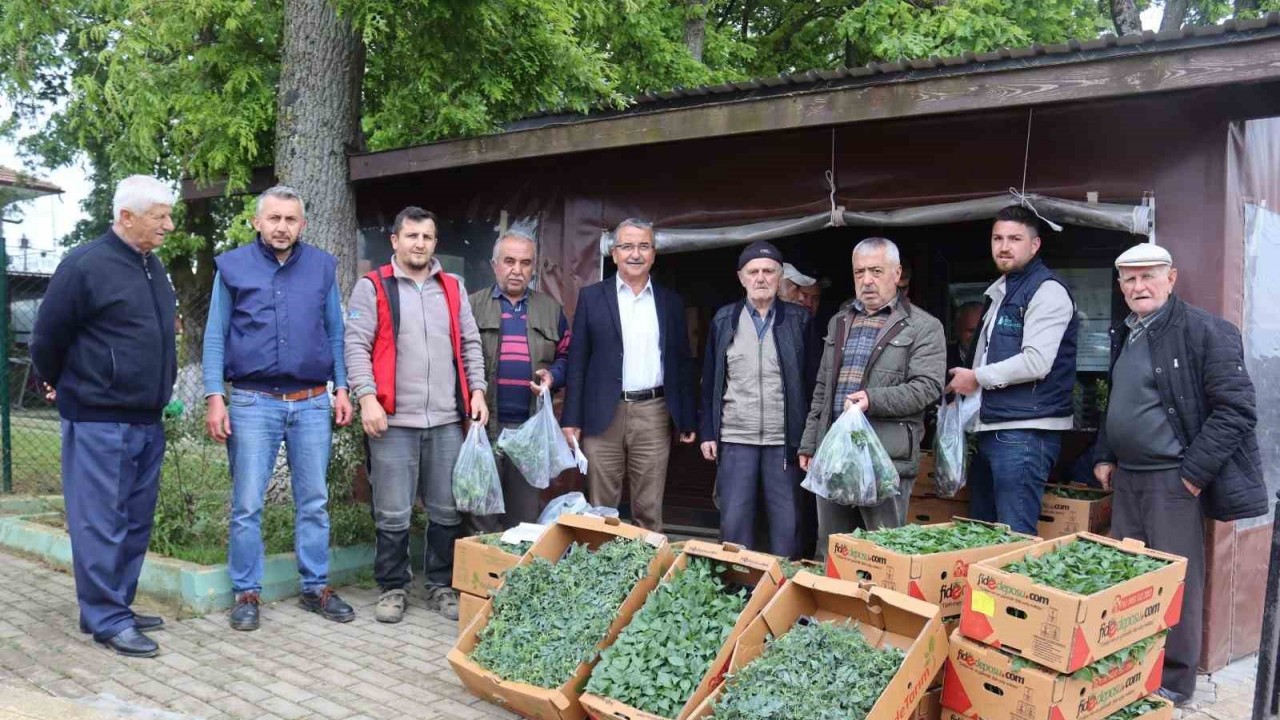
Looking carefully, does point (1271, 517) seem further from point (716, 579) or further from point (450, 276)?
point (450, 276)

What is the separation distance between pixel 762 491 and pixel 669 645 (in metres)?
1.54

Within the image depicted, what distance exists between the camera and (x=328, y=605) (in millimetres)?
4648

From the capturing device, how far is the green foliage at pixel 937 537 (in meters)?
3.51

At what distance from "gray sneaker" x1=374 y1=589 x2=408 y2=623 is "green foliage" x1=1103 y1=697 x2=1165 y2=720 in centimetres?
324

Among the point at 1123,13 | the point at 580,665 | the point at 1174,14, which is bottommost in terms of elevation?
the point at 580,665

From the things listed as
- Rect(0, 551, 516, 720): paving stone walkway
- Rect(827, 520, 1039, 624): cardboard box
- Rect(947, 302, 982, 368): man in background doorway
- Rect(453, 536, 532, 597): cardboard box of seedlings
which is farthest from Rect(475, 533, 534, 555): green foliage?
Rect(947, 302, 982, 368): man in background doorway

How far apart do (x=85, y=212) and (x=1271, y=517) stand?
25.6 metres

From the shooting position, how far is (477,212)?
682 centimetres

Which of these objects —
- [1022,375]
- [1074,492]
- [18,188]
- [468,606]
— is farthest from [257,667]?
[18,188]

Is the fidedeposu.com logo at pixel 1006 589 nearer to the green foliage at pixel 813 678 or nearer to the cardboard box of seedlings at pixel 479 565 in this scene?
the green foliage at pixel 813 678

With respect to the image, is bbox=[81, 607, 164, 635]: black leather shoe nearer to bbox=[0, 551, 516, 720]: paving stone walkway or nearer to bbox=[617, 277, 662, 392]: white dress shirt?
bbox=[0, 551, 516, 720]: paving stone walkway

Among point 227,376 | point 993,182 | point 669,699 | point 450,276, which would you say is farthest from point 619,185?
point 669,699

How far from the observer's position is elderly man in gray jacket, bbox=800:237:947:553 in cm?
415

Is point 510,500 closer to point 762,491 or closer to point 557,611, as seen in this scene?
point 762,491
